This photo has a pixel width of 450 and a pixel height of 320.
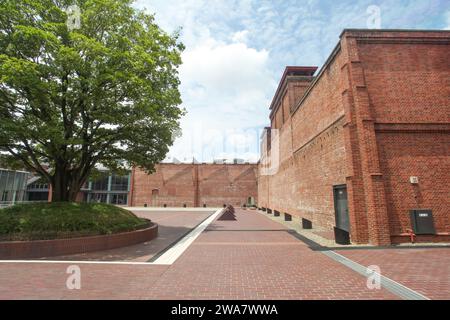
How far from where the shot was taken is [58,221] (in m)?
9.37

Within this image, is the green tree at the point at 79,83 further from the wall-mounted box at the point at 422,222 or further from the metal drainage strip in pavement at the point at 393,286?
the wall-mounted box at the point at 422,222

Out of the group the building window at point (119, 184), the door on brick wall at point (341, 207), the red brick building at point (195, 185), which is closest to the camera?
the door on brick wall at point (341, 207)

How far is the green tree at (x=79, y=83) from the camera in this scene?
941 cm

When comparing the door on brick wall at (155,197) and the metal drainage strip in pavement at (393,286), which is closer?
the metal drainage strip in pavement at (393,286)

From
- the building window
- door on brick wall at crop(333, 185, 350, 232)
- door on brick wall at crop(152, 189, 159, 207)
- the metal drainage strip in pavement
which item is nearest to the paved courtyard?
the metal drainage strip in pavement

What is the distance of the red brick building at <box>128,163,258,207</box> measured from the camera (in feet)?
161

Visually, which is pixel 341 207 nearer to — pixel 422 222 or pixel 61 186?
pixel 422 222

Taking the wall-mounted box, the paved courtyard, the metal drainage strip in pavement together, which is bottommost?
the paved courtyard

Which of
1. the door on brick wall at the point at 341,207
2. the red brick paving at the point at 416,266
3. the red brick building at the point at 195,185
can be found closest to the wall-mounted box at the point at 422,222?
the red brick paving at the point at 416,266

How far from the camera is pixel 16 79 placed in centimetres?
848

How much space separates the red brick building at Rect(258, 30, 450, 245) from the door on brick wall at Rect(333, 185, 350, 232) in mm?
52

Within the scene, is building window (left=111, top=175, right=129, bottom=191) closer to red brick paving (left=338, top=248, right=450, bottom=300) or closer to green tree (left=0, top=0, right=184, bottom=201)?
green tree (left=0, top=0, right=184, bottom=201)

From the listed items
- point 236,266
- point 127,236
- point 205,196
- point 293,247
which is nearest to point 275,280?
point 236,266

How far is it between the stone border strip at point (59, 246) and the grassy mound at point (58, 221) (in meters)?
0.33
